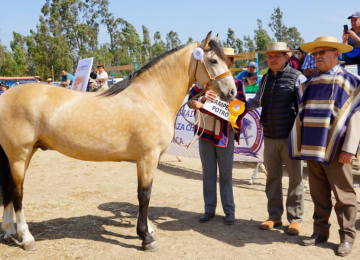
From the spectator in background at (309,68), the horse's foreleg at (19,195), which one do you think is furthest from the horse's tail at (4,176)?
the spectator in background at (309,68)

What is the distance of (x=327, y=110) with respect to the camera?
11.5 ft

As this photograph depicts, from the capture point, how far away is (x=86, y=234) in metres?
4.22

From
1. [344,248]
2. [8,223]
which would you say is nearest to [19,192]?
[8,223]

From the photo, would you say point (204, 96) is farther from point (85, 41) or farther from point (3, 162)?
point (85, 41)

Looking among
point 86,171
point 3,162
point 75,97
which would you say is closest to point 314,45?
point 75,97

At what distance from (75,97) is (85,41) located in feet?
162

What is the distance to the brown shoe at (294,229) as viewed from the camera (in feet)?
13.5

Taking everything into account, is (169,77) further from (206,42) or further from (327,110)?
(327,110)

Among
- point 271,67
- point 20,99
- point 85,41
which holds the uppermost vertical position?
point 85,41

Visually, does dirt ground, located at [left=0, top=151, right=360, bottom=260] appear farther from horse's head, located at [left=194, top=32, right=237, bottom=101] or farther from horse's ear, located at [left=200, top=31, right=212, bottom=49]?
horse's ear, located at [left=200, top=31, right=212, bottom=49]

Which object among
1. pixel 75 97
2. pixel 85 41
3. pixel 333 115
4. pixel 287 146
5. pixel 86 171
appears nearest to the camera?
pixel 333 115

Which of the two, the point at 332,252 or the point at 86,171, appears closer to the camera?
the point at 332,252

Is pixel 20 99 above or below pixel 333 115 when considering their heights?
above

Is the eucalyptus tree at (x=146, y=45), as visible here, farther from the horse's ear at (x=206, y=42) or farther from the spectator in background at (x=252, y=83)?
the horse's ear at (x=206, y=42)
